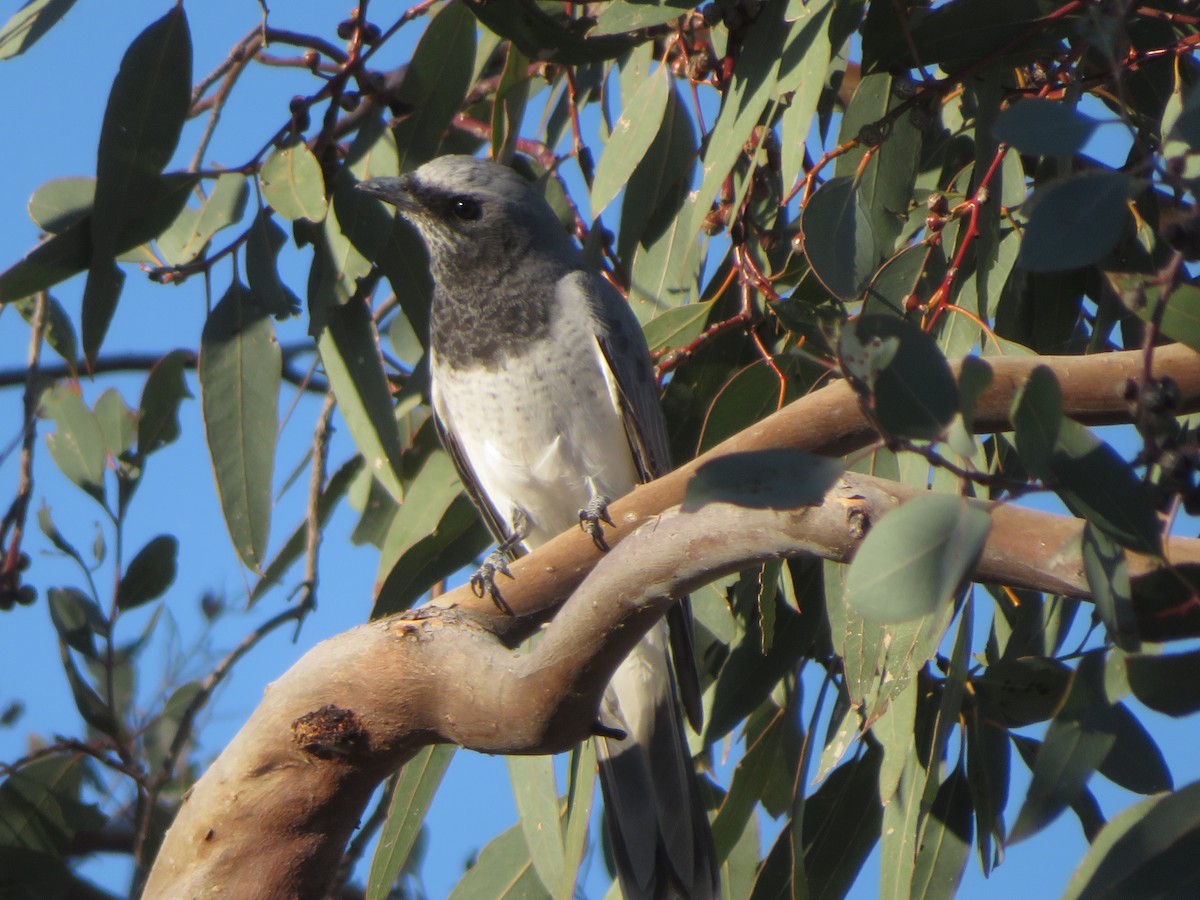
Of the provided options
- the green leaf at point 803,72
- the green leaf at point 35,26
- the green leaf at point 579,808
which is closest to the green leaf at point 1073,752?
the green leaf at point 803,72

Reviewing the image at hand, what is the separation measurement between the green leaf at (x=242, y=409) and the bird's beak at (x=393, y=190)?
33cm

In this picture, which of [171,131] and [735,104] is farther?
[171,131]

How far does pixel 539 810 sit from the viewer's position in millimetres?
2648

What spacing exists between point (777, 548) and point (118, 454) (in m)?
2.03

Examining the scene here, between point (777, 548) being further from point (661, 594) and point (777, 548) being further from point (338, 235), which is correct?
point (338, 235)

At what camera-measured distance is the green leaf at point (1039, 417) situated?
1.16 meters

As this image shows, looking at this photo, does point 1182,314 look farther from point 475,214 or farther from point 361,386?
point 475,214

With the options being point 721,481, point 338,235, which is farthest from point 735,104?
point 721,481

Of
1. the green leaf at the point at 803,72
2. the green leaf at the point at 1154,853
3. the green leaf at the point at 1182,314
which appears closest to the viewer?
the green leaf at the point at 1154,853

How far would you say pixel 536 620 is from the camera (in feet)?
6.68

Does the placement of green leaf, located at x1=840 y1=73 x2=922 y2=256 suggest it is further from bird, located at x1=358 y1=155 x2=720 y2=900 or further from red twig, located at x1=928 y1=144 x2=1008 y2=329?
bird, located at x1=358 y1=155 x2=720 y2=900

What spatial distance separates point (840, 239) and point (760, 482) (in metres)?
1.03

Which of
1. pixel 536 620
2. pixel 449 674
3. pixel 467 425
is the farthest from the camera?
pixel 467 425

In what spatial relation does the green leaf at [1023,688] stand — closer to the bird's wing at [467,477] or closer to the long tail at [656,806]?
the long tail at [656,806]
